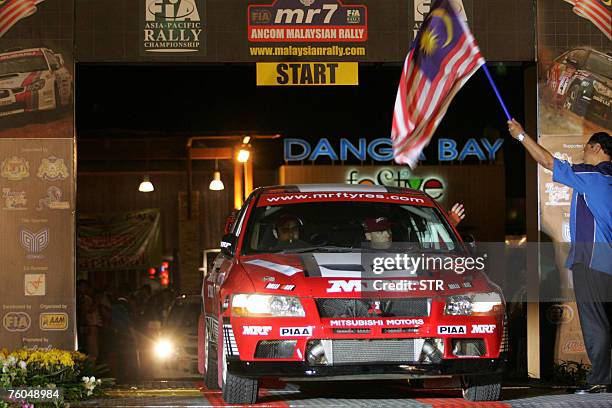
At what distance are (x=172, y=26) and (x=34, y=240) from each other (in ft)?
8.36

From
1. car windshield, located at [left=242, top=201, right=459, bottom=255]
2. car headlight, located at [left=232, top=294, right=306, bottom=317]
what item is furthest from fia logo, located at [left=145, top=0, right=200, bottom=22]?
car headlight, located at [left=232, top=294, right=306, bottom=317]

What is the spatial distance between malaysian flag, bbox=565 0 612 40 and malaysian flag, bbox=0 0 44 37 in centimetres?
546

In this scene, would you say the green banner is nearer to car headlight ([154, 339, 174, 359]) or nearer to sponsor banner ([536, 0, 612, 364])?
car headlight ([154, 339, 174, 359])

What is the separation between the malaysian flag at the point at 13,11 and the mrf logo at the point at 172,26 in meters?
1.10

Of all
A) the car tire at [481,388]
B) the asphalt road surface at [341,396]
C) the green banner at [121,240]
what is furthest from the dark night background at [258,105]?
the car tire at [481,388]

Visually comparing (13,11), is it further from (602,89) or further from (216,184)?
(216,184)

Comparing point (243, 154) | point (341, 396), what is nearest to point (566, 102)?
point (341, 396)

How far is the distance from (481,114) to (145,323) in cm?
734

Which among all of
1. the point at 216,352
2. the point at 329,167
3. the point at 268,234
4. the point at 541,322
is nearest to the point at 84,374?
the point at 216,352

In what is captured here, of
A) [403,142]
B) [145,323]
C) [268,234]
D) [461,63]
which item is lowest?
[145,323]

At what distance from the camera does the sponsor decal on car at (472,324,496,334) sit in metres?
7.77

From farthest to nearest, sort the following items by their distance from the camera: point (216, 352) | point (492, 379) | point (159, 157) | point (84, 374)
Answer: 1. point (159, 157)
2. point (84, 374)
3. point (216, 352)
4. point (492, 379)

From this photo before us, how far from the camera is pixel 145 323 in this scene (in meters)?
21.6

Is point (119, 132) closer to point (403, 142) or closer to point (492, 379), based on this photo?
point (403, 142)
